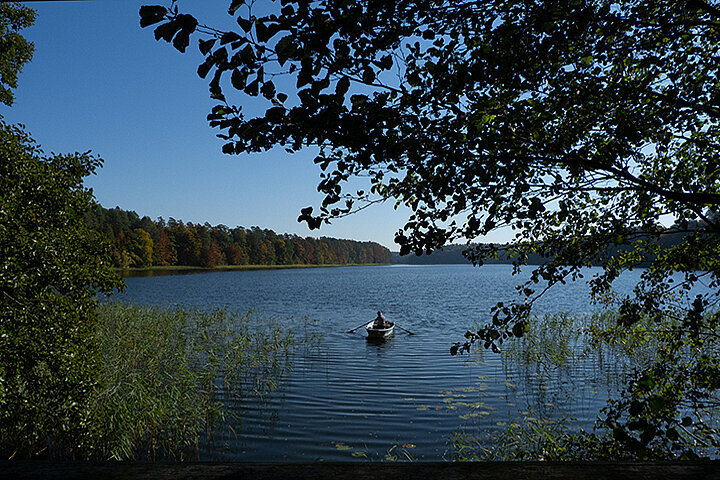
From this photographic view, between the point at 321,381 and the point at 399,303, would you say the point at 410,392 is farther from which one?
the point at 399,303

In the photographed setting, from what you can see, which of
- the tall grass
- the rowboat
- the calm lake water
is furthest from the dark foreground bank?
the rowboat

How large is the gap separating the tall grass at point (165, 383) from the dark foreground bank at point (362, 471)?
722cm

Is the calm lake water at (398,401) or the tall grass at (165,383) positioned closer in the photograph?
the tall grass at (165,383)

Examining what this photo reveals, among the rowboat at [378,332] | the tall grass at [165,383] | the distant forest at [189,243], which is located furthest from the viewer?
the distant forest at [189,243]

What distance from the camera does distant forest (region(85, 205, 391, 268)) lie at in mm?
109194

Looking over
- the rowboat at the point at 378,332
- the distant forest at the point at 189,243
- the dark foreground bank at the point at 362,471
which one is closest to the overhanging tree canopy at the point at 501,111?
the dark foreground bank at the point at 362,471

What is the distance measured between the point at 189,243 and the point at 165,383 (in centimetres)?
12390

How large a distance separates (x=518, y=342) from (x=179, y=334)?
1510 centimetres

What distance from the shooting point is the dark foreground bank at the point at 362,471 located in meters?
1.48

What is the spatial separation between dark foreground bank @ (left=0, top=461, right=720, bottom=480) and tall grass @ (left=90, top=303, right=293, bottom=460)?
722cm

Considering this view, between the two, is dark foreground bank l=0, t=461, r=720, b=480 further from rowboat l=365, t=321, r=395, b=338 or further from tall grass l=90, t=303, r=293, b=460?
rowboat l=365, t=321, r=395, b=338

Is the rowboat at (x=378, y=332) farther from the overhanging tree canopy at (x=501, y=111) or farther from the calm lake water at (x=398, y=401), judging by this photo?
the overhanging tree canopy at (x=501, y=111)

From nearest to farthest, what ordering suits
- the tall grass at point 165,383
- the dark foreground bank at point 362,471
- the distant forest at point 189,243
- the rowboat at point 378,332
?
the dark foreground bank at point 362,471 < the tall grass at point 165,383 < the rowboat at point 378,332 < the distant forest at point 189,243

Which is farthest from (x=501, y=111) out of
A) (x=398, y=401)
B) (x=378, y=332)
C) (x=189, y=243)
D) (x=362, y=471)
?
(x=189, y=243)
